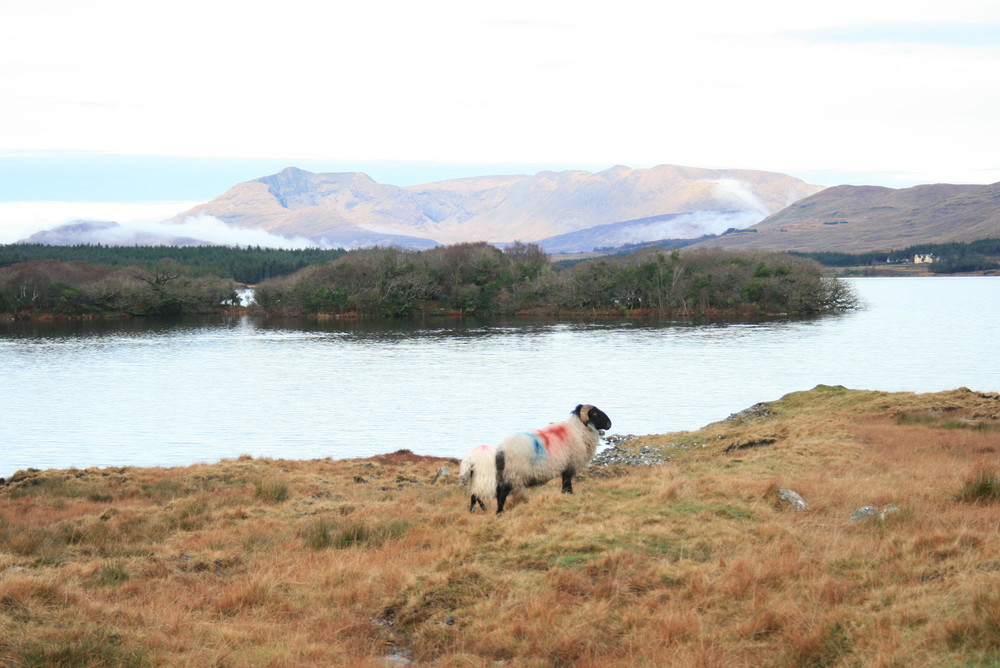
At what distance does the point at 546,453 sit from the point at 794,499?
4413mm

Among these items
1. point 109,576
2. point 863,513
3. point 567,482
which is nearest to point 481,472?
point 567,482

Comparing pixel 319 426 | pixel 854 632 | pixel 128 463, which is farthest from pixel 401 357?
pixel 854 632

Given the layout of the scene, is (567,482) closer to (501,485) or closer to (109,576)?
(501,485)

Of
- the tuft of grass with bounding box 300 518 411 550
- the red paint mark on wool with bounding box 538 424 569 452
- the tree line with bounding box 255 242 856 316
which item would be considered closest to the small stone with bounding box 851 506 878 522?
the red paint mark on wool with bounding box 538 424 569 452

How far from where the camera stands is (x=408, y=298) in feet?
434

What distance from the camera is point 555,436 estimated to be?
1451 cm

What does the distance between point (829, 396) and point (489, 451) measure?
67.9 ft

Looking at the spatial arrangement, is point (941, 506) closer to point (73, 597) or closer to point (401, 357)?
point (73, 597)

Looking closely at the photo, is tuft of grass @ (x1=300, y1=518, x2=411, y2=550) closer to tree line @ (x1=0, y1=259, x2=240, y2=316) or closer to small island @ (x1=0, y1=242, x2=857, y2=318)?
small island @ (x1=0, y1=242, x2=857, y2=318)

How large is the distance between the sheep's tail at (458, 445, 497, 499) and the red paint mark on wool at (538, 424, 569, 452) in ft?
3.42

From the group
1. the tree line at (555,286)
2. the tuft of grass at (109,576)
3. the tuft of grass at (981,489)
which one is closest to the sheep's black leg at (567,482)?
the tuft of grass at (981,489)

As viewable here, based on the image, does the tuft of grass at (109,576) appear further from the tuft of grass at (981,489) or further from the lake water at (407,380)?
the lake water at (407,380)

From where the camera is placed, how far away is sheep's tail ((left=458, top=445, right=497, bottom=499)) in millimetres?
13609

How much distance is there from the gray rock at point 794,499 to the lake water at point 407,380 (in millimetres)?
22464
